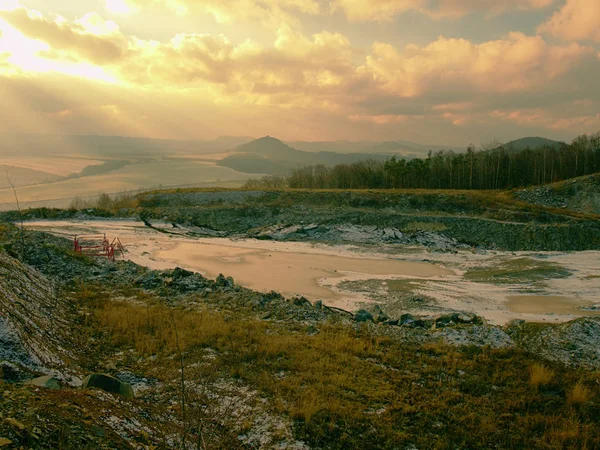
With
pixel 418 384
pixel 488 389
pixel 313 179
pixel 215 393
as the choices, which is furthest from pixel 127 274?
pixel 313 179

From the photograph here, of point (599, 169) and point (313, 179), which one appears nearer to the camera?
point (599, 169)

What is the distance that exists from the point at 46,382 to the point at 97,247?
26.9 meters

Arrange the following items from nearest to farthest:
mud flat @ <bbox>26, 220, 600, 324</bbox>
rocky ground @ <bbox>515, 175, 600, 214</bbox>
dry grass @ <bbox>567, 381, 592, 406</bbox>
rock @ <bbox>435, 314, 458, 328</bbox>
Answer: dry grass @ <bbox>567, 381, 592, 406</bbox> < rock @ <bbox>435, 314, 458, 328</bbox> < mud flat @ <bbox>26, 220, 600, 324</bbox> < rocky ground @ <bbox>515, 175, 600, 214</bbox>


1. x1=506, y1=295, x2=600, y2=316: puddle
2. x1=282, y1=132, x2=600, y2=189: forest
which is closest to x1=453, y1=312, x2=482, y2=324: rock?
x1=506, y1=295, x2=600, y2=316: puddle

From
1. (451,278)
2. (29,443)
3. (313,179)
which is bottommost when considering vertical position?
(451,278)

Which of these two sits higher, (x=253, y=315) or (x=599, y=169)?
(x=599, y=169)

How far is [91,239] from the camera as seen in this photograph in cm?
3644

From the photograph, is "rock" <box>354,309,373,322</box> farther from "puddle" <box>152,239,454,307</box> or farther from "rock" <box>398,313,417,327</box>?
"puddle" <box>152,239,454,307</box>

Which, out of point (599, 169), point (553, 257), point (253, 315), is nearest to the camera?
point (253, 315)

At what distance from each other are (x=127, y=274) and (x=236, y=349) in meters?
11.6

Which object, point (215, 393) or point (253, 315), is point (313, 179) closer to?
point (253, 315)

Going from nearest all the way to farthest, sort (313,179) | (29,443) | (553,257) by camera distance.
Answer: (29,443)
(553,257)
(313,179)

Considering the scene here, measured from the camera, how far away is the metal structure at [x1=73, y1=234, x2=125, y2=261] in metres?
29.2

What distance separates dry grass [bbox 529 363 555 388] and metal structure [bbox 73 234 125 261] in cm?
2505
